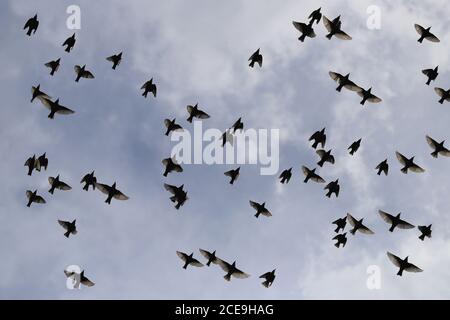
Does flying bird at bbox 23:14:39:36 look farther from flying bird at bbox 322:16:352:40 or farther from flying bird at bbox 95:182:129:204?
flying bird at bbox 322:16:352:40

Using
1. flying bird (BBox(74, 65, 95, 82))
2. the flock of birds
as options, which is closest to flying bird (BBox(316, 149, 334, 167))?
the flock of birds

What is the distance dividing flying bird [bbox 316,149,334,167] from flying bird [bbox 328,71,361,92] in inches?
246

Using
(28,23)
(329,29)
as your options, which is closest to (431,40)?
(329,29)

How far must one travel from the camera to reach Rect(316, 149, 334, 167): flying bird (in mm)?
60906

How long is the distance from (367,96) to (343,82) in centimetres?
295

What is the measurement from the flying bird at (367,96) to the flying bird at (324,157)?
6160 millimetres

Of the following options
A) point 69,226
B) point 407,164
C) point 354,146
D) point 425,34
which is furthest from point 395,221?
point 69,226

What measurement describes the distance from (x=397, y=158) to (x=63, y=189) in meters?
33.6

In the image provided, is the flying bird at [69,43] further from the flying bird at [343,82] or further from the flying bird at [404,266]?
the flying bird at [404,266]

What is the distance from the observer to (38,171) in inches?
2302

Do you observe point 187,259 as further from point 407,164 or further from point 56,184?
point 407,164

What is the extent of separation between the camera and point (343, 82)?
199 ft
